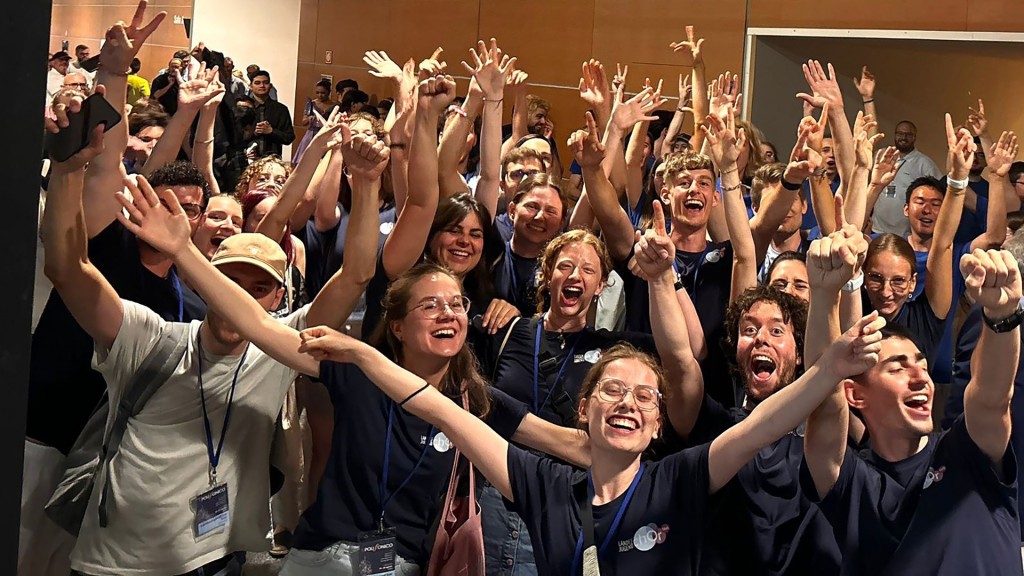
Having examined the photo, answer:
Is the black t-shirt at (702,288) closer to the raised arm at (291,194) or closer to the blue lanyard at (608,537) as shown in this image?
the raised arm at (291,194)

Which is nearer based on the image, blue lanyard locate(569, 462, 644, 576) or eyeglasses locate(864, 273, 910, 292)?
blue lanyard locate(569, 462, 644, 576)

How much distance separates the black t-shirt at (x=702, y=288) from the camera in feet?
13.0

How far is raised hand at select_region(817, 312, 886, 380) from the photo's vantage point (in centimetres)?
230

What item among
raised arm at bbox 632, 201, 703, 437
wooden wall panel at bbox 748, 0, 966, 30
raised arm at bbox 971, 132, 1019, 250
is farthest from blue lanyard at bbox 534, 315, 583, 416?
wooden wall panel at bbox 748, 0, 966, 30

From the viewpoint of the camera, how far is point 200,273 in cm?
281

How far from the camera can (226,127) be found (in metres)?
A: 8.82

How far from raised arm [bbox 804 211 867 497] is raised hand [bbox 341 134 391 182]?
4.24 feet

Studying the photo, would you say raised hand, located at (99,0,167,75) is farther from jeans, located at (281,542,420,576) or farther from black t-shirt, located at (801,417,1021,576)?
black t-shirt, located at (801,417,1021,576)

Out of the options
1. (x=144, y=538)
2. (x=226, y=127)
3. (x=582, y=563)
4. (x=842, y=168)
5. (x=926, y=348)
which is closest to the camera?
(x=582, y=563)

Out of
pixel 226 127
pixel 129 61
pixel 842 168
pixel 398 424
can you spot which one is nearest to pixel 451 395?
pixel 398 424

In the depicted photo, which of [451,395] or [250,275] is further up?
[250,275]

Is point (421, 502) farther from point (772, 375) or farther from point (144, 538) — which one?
point (772, 375)

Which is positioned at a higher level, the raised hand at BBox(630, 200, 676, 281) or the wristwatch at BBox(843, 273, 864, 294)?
the raised hand at BBox(630, 200, 676, 281)

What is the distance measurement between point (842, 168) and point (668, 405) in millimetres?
2346
